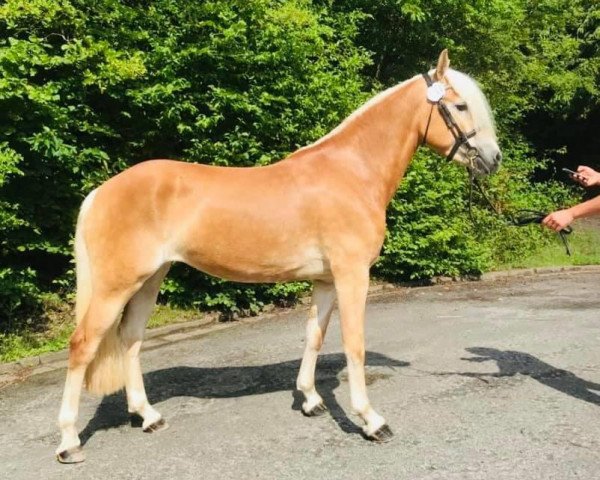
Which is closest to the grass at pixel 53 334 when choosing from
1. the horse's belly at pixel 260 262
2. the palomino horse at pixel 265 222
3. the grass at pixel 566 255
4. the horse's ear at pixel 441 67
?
the palomino horse at pixel 265 222

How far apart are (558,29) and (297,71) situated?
13.4 meters

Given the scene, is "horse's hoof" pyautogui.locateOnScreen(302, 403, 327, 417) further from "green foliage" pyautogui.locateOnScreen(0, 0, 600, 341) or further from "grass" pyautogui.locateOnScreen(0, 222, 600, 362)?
"green foliage" pyautogui.locateOnScreen(0, 0, 600, 341)

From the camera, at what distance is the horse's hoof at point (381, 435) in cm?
385

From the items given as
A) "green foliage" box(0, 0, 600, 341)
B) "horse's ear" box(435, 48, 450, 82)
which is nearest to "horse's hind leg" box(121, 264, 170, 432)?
"green foliage" box(0, 0, 600, 341)

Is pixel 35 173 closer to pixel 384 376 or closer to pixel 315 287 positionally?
pixel 315 287

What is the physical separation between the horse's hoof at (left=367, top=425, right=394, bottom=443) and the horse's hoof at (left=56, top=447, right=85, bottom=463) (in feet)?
5.97

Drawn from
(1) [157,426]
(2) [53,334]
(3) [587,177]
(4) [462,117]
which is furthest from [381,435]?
(2) [53,334]

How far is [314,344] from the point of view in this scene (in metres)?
4.44

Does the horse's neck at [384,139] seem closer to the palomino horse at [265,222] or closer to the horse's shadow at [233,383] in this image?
the palomino horse at [265,222]

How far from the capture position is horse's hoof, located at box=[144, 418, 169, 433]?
415 cm

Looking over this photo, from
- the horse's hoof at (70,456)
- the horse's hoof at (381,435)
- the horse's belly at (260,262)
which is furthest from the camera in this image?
the horse's belly at (260,262)

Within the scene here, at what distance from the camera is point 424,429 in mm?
4062

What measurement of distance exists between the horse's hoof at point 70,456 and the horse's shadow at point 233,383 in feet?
1.14

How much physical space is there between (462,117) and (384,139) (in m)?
0.55
